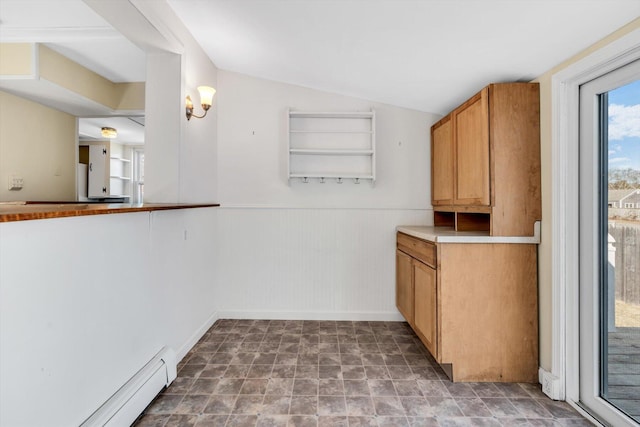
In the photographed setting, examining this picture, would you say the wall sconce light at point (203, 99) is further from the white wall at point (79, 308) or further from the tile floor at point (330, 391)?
the tile floor at point (330, 391)

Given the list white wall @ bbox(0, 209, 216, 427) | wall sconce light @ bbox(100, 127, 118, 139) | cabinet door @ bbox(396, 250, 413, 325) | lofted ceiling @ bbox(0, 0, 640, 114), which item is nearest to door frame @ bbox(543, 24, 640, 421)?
lofted ceiling @ bbox(0, 0, 640, 114)

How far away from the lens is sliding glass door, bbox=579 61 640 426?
5.05 ft

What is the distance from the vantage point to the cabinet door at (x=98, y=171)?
4.71 m

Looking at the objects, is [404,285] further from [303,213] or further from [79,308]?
[79,308]

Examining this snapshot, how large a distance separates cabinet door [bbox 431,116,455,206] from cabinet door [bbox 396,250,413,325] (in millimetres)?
650

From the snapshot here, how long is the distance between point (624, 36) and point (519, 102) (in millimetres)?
597

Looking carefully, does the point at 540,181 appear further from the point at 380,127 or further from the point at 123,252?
the point at 123,252

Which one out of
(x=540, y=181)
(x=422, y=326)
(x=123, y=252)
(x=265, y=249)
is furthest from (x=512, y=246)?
(x=123, y=252)

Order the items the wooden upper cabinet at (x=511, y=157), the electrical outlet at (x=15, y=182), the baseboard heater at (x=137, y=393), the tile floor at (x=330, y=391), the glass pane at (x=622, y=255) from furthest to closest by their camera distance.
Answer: the electrical outlet at (x=15, y=182), the wooden upper cabinet at (x=511, y=157), the tile floor at (x=330, y=391), the glass pane at (x=622, y=255), the baseboard heater at (x=137, y=393)

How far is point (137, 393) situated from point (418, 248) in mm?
2057

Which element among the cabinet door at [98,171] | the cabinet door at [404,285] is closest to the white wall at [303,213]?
the cabinet door at [404,285]

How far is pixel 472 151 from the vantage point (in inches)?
89.1

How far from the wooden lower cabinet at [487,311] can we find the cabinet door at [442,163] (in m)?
0.74

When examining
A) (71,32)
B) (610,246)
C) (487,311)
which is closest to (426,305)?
(487,311)
